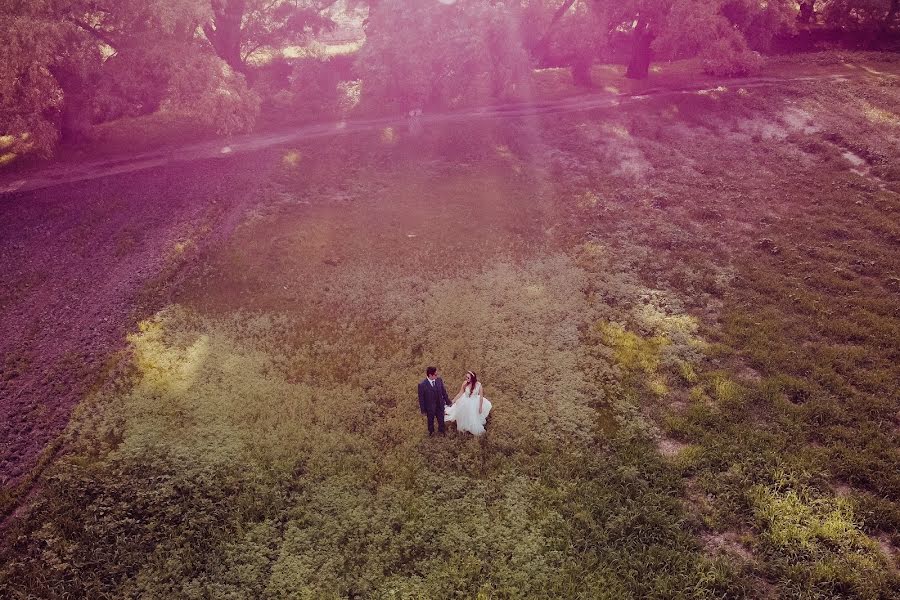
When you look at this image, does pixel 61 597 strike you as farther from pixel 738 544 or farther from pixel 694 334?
pixel 694 334

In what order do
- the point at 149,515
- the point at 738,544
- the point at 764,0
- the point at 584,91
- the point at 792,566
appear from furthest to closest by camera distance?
the point at 584,91, the point at 764,0, the point at 149,515, the point at 738,544, the point at 792,566

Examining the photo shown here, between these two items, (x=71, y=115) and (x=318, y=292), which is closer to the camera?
(x=318, y=292)

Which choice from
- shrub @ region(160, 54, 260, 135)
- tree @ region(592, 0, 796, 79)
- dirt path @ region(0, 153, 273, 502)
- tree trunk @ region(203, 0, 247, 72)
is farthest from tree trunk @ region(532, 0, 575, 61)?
dirt path @ region(0, 153, 273, 502)

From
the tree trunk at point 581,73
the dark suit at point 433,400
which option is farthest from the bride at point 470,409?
the tree trunk at point 581,73

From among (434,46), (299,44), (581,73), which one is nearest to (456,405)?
(434,46)

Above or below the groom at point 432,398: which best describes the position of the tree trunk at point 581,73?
above

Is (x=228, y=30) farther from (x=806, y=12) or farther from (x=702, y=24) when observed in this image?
(x=806, y=12)

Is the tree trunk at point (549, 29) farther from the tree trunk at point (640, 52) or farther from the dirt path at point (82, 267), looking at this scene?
the dirt path at point (82, 267)

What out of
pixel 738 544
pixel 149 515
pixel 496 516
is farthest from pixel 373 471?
pixel 738 544
